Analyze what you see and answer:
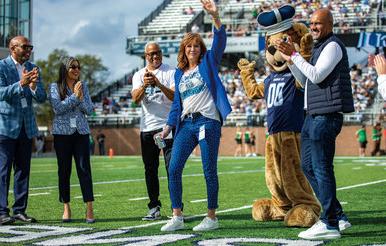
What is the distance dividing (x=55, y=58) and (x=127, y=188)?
53.6 metres

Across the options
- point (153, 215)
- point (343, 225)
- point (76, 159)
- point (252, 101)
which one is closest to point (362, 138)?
point (252, 101)

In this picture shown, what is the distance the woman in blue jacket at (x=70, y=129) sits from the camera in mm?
8117

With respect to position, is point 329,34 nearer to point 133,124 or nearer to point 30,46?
point 30,46

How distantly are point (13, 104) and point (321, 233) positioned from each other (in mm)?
3623

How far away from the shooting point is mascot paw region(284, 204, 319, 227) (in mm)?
7289

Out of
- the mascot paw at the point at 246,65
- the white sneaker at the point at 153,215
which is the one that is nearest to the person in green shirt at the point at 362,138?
the mascot paw at the point at 246,65

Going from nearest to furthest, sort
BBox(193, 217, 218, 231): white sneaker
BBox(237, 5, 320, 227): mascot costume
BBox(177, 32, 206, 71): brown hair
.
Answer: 1. BBox(193, 217, 218, 231): white sneaker
2. BBox(177, 32, 206, 71): brown hair
3. BBox(237, 5, 320, 227): mascot costume

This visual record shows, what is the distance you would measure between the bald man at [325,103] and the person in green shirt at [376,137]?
28233 millimetres

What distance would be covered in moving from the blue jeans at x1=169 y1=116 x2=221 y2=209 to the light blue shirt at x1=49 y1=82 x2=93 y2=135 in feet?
4.27

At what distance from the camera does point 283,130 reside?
305 inches

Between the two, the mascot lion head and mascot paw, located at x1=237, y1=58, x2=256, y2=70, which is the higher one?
the mascot lion head

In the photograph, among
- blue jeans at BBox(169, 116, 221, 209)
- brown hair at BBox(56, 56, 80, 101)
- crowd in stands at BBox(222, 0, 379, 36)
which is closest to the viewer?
blue jeans at BBox(169, 116, 221, 209)

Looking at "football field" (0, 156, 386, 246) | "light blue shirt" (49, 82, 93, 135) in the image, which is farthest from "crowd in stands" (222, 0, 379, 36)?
"light blue shirt" (49, 82, 93, 135)

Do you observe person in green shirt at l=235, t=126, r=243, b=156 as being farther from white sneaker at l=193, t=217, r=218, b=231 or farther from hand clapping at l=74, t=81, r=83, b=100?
white sneaker at l=193, t=217, r=218, b=231
